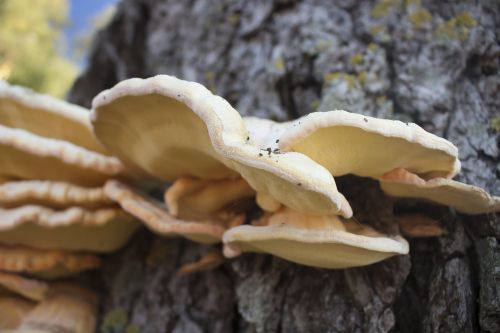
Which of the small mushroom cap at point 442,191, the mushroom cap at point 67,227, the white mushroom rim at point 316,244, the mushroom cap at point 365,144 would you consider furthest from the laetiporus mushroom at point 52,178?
the small mushroom cap at point 442,191

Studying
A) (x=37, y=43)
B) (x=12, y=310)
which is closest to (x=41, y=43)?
(x=37, y=43)

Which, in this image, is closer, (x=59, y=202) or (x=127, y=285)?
(x=59, y=202)

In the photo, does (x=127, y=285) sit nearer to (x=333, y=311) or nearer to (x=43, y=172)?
(x=43, y=172)

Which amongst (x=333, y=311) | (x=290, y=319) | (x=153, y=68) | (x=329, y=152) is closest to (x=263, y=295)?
(x=290, y=319)

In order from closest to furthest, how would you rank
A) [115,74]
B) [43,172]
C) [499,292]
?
[499,292] → [43,172] → [115,74]

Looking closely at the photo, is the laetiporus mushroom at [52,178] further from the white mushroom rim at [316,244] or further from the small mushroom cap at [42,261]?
the white mushroom rim at [316,244]

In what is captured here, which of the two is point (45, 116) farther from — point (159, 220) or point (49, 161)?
point (159, 220)
